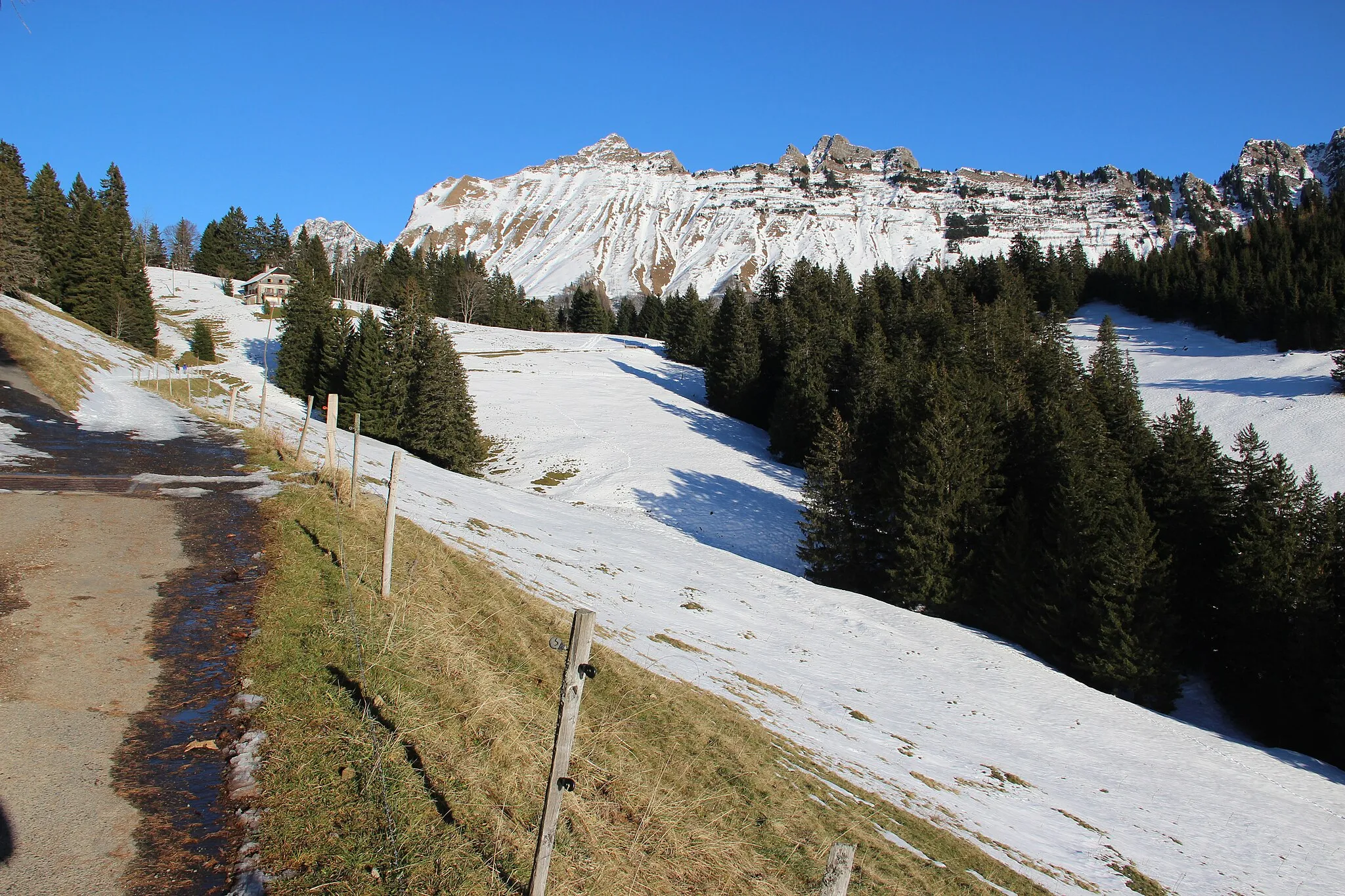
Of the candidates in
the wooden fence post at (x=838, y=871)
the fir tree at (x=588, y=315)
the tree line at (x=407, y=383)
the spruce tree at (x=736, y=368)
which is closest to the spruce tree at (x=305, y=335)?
the tree line at (x=407, y=383)

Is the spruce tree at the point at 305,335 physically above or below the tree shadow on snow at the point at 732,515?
above

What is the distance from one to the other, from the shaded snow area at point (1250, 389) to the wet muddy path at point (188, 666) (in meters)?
61.1

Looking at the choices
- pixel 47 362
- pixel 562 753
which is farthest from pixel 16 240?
pixel 562 753

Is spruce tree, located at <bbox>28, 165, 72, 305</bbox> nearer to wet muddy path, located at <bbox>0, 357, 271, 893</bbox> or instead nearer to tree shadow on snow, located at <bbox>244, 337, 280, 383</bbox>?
tree shadow on snow, located at <bbox>244, 337, 280, 383</bbox>

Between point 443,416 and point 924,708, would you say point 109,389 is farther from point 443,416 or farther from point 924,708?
point 924,708

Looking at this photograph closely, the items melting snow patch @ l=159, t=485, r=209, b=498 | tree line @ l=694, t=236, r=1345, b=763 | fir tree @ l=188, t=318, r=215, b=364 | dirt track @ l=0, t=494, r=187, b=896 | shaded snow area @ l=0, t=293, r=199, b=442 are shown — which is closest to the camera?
dirt track @ l=0, t=494, r=187, b=896

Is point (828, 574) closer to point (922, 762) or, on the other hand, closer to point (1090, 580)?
point (1090, 580)

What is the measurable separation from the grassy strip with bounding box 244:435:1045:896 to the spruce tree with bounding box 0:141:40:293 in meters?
62.4

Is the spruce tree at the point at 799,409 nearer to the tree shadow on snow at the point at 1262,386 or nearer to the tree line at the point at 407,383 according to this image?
the tree line at the point at 407,383

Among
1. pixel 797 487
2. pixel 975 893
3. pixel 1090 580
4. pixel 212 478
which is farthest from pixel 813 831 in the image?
pixel 797 487

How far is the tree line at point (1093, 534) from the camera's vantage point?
28.9 metres

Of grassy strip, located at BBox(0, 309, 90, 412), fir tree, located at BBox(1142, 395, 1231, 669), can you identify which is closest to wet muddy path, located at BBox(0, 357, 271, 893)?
grassy strip, located at BBox(0, 309, 90, 412)

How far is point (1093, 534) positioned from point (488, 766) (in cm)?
3178

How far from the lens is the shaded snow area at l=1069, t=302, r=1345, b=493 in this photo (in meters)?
A: 54.5
